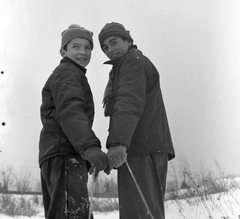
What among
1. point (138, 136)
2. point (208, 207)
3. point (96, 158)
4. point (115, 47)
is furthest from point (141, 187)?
point (208, 207)

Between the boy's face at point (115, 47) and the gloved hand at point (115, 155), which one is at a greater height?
the boy's face at point (115, 47)

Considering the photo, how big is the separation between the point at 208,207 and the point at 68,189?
4.47 meters

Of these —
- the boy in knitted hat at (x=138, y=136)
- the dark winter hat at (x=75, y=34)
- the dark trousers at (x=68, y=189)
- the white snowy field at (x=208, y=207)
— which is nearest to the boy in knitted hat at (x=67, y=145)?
the dark trousers at (x=68, y=189)

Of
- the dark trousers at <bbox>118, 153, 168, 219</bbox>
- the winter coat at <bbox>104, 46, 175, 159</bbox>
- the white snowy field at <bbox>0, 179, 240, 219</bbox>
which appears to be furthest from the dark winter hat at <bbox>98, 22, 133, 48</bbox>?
the white snowy field at <bbox>0, 179, 240, 219</bbox>

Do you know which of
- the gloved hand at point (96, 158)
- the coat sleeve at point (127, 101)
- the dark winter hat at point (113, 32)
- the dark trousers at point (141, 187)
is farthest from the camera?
the dark winter hat at point (113, 32)

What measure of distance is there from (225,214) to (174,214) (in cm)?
142

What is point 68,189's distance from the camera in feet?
5.00

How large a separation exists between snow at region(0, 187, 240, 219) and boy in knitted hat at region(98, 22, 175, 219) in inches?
122

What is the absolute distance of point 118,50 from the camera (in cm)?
195

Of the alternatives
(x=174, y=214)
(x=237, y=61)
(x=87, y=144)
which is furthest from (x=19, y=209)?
(x=87, y=144)

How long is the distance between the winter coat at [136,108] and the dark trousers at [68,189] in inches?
11.5

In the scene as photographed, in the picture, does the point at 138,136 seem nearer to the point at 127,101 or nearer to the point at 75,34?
the point at 127,101

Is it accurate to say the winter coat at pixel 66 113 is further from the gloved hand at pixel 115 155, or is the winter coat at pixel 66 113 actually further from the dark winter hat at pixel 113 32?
the dark winter hat at pixel 113 32

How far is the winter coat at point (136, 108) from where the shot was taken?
146cm
